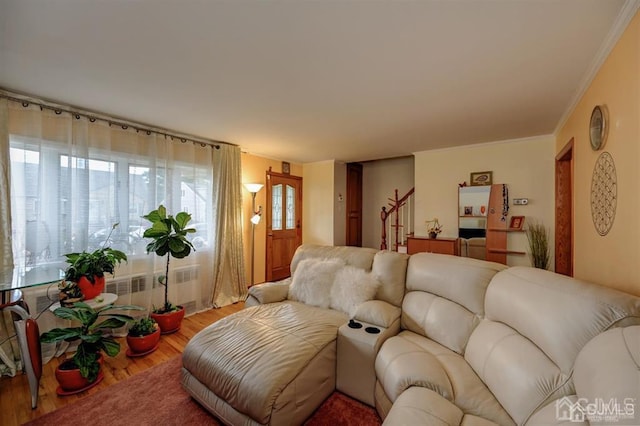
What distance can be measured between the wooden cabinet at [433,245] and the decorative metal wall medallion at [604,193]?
1.93m

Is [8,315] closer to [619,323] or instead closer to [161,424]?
[161,424]

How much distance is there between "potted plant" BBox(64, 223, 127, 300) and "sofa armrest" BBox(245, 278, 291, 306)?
132 cm

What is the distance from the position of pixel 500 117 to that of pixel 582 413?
276 cm

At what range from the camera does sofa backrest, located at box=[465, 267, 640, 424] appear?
99 cm

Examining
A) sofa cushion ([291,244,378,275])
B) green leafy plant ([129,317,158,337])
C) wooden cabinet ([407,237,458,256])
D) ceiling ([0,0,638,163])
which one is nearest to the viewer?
ceiling ([0,0,638,163])

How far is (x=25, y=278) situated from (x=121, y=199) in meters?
1.17

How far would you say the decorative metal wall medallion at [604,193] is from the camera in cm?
151

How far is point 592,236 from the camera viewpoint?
188 cm

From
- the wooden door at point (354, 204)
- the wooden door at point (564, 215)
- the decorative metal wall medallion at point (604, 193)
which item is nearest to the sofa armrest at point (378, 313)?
the decorative metal wall medallion at point (604, 193)

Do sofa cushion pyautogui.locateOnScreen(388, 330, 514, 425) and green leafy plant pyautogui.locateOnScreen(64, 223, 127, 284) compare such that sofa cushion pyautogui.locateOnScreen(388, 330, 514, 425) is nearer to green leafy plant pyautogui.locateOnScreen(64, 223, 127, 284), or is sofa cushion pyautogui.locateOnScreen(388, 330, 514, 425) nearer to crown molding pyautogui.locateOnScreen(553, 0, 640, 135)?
crown molding pyautogui.locateOnScreen(553, 0, 640, 135)

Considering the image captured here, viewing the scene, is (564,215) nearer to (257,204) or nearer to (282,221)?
(282,221)

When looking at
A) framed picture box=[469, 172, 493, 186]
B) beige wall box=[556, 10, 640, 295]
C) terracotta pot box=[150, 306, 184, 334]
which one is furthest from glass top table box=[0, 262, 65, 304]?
framed picture box=[469, 172, 493, 186]

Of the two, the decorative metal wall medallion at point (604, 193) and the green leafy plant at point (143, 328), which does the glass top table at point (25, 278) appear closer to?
the green leafy plant at point (143, 328)

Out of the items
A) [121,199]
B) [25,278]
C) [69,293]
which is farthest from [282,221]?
[25,278]
